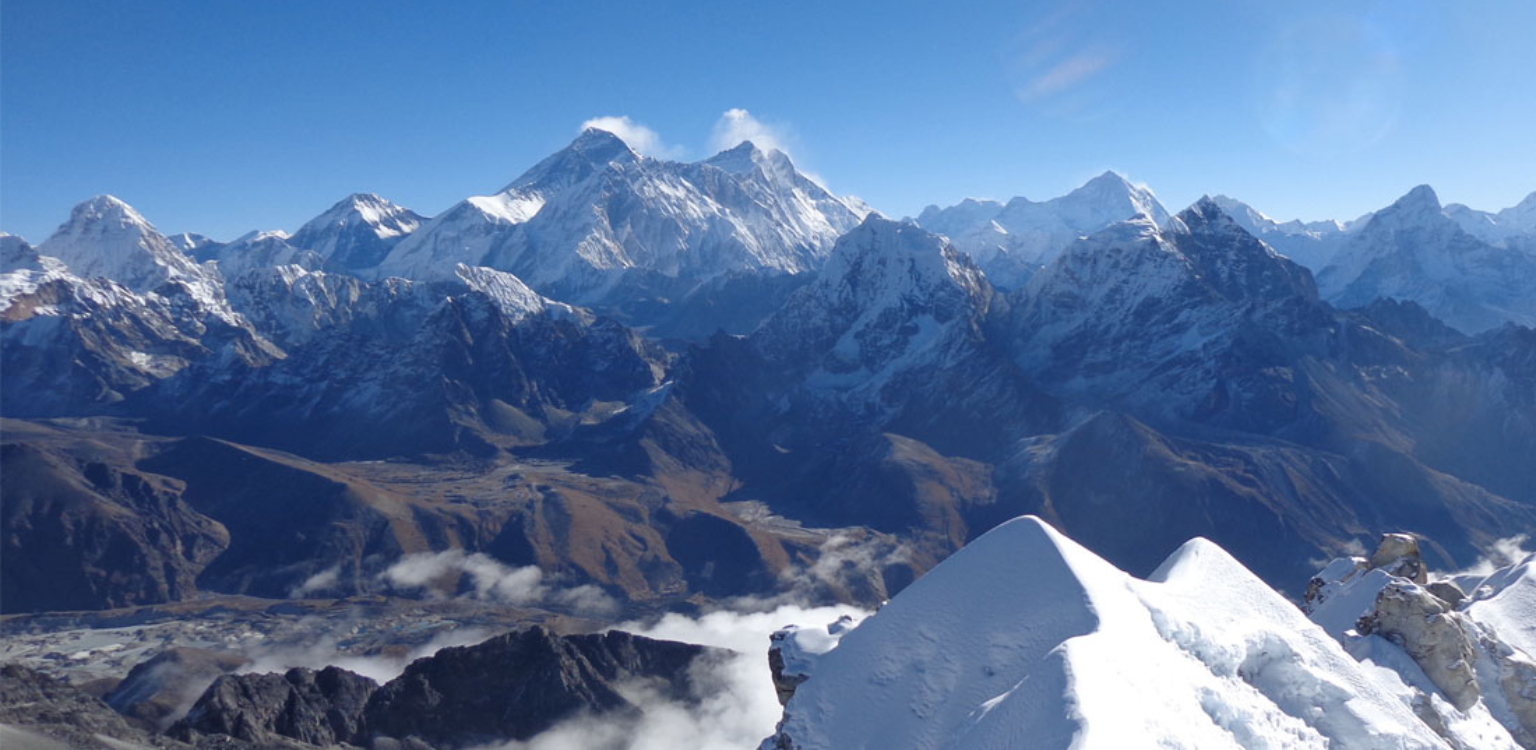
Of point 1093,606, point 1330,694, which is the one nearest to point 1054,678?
point 1093,606

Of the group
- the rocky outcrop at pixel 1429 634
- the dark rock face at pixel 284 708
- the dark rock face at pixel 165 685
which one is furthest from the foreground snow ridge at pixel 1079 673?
the dark rock face at pixel 165 685

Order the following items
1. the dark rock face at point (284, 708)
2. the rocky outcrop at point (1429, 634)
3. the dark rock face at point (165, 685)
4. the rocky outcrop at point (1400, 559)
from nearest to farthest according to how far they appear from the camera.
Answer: the rocky outcrop at point (1429, 634)
the rocky outcrop at point (1400, 559)
the dark rock face at point (284, 708)
the dark rock face at point (165, 685)

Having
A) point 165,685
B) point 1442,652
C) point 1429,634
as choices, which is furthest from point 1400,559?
point 165,685

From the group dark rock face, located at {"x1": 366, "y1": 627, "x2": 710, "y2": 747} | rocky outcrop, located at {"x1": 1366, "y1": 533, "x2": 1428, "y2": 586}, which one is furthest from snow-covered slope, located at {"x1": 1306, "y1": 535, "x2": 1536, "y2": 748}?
dark rock face, located at {"x1": 366, "y1": 627, "x2": 710, "y2": 747}

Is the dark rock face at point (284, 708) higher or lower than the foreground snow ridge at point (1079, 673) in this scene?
lower

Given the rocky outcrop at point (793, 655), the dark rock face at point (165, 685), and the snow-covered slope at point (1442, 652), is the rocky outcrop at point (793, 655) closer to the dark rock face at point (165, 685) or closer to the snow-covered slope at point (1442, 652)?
the snow-covered slope at point (1442, 652)

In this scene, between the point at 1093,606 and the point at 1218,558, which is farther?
the point at 1218,558

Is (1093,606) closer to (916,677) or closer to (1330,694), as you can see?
(916,677)

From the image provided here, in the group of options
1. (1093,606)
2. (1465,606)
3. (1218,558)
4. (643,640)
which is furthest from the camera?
(643,640)
